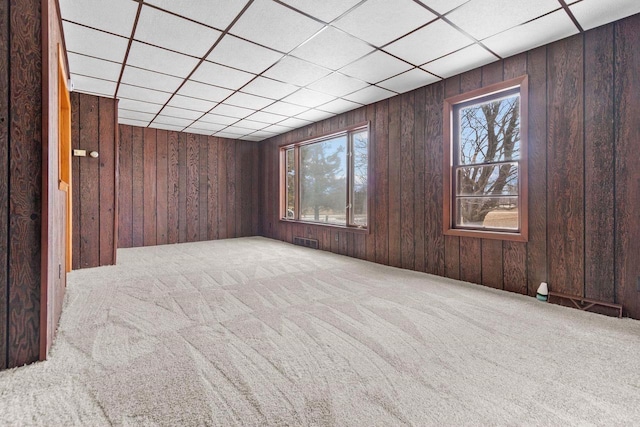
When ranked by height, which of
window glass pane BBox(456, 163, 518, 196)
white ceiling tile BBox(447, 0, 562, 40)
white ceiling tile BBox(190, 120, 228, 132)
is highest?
white ceiling tile BBox(190, 120, 228, 132)

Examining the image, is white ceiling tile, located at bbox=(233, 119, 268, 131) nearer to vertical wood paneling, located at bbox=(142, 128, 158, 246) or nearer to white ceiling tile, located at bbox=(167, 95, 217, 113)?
white ceiling tile, located at bbox=(167, 95, 217, 113)

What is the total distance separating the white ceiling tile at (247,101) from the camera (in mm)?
4195

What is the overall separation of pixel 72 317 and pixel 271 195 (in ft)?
15.9

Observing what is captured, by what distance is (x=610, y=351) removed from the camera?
188 cm

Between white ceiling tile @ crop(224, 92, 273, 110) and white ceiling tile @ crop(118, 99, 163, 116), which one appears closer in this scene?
white ceiling tile @ crop(224, 92, 273, 110)

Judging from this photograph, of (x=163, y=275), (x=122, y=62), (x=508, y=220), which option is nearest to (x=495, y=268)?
(x=508, y=220)

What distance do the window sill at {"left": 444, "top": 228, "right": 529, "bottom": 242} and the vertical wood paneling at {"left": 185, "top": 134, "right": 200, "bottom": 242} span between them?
5165 millimetres

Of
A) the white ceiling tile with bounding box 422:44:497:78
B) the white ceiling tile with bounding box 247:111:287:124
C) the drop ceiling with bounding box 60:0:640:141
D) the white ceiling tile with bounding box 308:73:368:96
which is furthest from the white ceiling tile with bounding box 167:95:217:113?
the white ceiling tile with bounding box 422:44:497:78

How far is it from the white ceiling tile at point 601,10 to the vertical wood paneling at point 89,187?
5.25 meters

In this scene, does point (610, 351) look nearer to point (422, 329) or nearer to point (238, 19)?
point (422, 329)

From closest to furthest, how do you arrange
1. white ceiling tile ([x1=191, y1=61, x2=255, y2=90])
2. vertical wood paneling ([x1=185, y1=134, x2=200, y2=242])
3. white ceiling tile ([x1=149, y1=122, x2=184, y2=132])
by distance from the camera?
white ceiling tile ([x1=191, y1=61, x2=255, y2=90])
white ceiling tile ([x1=149, y1=122, x2=184, y2=132])
vertical wood paneling ([x1=185, y1=134, x2=200, y2=242])

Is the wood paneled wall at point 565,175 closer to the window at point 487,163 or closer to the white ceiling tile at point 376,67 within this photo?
the window at point 487,163

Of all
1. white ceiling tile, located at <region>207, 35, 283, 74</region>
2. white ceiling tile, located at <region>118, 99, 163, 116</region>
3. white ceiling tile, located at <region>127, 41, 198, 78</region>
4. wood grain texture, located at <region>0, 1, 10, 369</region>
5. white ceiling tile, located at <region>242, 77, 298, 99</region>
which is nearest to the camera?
wood grain texture, located at <region>0, 1, 10, 369</region>

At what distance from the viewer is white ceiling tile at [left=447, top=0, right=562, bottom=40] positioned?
2.23m
